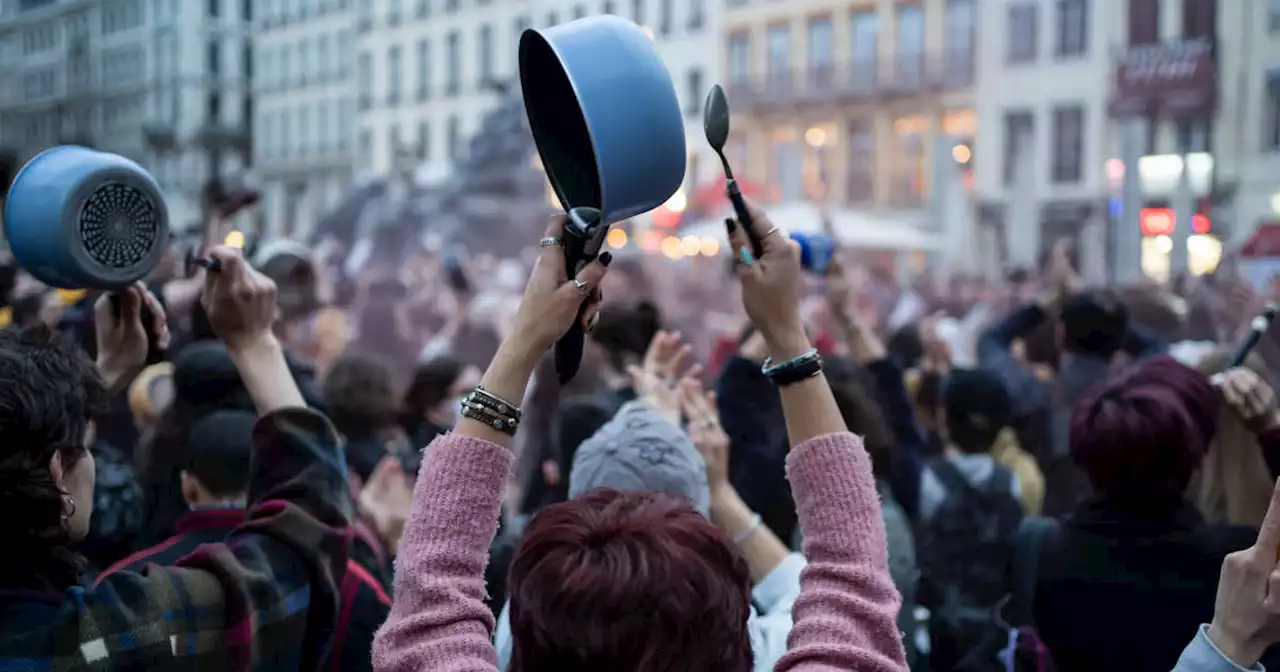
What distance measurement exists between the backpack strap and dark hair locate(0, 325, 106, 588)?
1785 mm

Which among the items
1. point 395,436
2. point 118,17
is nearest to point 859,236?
point 118,17

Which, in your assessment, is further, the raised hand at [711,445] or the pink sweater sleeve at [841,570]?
the raised hand at [711,445]

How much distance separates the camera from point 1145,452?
2.43 metres

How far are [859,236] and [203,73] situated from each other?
8779mm

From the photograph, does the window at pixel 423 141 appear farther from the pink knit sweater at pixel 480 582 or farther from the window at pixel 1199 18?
the pink knit sweater at pixel 480 582

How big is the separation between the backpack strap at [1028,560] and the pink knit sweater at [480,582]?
100cm

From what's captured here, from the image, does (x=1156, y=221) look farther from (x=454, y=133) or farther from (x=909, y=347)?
(x=454, y=133)

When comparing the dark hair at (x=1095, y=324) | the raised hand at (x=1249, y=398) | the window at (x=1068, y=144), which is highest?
the window at (x=1068, y=144)

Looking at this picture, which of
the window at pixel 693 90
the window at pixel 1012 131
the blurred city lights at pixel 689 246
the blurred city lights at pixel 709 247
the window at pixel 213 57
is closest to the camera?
the window at pixel 213 57

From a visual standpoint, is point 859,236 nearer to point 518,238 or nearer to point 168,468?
point 518,238

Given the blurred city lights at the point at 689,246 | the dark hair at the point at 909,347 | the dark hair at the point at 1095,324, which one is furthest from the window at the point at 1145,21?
the dark hair at the point at 1095,324

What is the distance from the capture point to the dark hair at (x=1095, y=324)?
17.0 ft

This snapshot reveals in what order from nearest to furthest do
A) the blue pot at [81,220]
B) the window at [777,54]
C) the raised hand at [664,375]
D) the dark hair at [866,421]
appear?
the blue pot at [81,220]
the raised hand at [664,375]
the dark hair at [866,421]
the window at [777,54]

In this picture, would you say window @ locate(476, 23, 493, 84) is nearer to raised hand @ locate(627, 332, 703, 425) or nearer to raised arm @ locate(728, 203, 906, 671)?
raised hand @ locate(627, 332, 703, 425)
